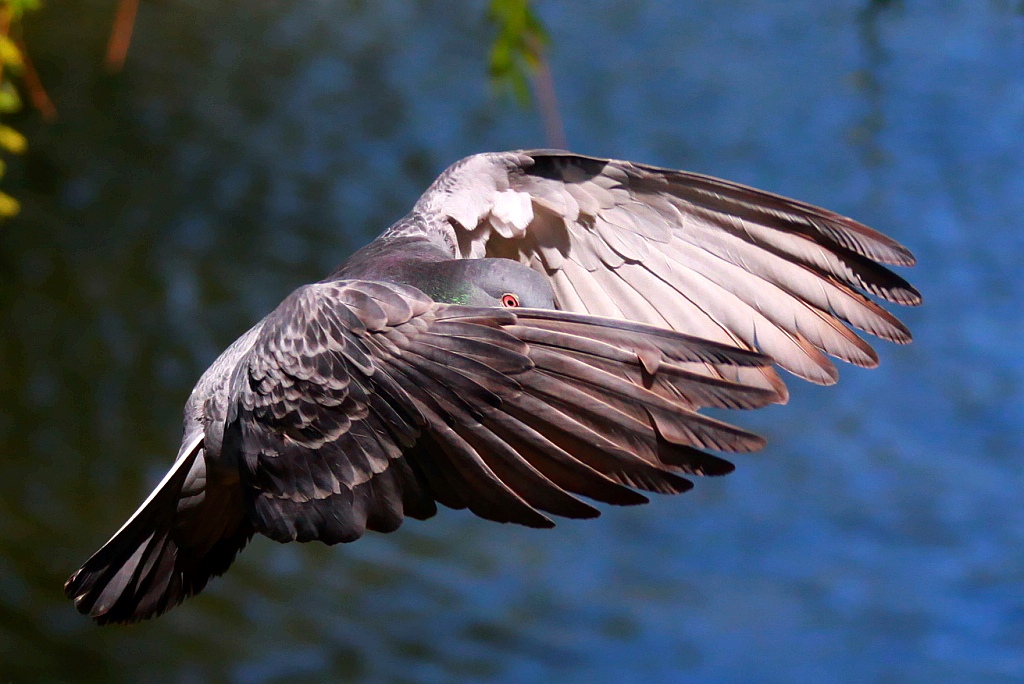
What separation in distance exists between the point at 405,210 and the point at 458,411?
509 cm

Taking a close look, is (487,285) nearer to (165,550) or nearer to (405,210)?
(165,550)

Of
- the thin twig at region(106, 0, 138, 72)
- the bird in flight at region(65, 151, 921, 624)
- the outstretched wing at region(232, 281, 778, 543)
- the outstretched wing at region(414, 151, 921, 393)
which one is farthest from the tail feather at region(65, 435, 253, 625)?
the thin twig at region(106, 0, 138, 72)

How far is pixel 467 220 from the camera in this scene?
9.76 ft

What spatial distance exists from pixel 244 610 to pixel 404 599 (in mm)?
850

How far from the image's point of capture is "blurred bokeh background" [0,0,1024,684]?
589cm

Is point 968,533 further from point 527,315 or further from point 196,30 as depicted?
point 196,30

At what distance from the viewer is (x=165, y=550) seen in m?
2.75

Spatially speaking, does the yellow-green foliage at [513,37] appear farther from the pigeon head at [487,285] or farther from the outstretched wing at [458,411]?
the outstretched wing at [458,411]

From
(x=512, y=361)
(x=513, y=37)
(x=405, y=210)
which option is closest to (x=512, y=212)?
(x=513, y=37)

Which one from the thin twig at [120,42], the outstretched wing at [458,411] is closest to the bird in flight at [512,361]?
the outstretched wing at [458,411]

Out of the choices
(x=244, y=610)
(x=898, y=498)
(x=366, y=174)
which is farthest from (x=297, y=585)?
(x=898, y=498)

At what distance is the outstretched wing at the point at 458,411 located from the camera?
76.2 inches

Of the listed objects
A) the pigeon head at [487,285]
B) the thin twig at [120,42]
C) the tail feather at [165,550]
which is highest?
the thin twig at [120,42]

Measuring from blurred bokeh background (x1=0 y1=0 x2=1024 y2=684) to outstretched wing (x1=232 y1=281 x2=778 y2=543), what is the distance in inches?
147
